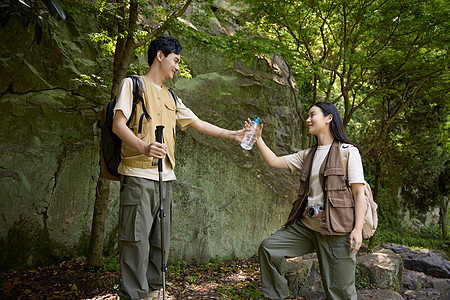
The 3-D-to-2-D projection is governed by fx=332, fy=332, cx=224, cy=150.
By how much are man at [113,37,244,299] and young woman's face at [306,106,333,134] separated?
4.46ft

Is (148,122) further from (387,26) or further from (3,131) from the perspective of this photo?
(387,26)

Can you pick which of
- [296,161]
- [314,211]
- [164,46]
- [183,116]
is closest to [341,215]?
[314,211]

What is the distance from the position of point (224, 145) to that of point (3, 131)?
3.80 m

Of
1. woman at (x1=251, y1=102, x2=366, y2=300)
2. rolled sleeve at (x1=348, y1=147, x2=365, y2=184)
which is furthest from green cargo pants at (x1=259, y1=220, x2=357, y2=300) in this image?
rolled sleeve at (x1=348, y1=147, x2=365, y2=184)

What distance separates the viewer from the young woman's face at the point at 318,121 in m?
3.22

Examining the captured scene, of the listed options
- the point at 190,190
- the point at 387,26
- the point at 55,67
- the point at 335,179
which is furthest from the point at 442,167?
the point at 55,67

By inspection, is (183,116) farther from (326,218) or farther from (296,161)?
(326,218)

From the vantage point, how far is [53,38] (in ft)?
17.1

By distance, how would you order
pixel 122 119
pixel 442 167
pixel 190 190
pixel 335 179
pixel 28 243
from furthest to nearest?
pixel 442 167 → pixel 190 190 → pixel 28 243 → pixel 335 179 → pixel 122 119

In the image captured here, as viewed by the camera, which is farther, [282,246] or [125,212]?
[282,246]

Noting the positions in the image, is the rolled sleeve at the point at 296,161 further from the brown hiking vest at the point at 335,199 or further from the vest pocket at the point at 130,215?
the vest pocket at the point at 130,215

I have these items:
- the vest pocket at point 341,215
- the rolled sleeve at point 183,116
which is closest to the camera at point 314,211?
the vest pocket at point 341,215

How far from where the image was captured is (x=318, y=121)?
322cm

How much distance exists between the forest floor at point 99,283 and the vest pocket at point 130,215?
1.79m
